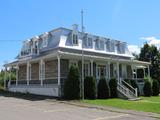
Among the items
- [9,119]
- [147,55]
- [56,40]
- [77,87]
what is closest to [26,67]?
[56,40]

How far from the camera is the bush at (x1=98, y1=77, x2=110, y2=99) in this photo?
90.5ft

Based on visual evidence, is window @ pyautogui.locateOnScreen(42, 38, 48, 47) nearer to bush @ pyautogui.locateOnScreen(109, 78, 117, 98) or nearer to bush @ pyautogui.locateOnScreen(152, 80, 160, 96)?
bush @ pyautogui.locateOnScreen(109, 78, 117, 98)

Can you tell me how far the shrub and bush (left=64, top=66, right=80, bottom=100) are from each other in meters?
1.59

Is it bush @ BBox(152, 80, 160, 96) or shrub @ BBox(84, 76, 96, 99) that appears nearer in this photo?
shrub @ BBox(84, 76, 96, 99)

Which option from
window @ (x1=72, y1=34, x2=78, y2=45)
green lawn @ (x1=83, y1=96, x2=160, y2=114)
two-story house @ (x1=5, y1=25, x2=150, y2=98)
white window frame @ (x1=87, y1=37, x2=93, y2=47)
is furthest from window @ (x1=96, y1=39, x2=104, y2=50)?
green lawn @ (x1=83, y1=96, x2=160, y2=114)

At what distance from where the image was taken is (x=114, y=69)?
3569 centimetres

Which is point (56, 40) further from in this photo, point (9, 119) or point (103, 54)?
point (9, 119)

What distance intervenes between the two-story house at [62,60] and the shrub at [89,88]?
2.50m

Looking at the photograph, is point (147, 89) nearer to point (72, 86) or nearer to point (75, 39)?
point (75, 39)

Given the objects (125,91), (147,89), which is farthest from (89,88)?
(147,89)

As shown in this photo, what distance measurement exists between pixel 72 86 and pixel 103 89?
4.09 metres

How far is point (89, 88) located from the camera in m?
26.6

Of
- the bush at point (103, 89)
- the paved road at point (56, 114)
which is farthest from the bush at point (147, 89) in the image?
the paved road at point (56, 114)

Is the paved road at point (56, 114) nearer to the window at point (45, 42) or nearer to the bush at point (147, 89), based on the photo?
the bush at point (147, 89)
